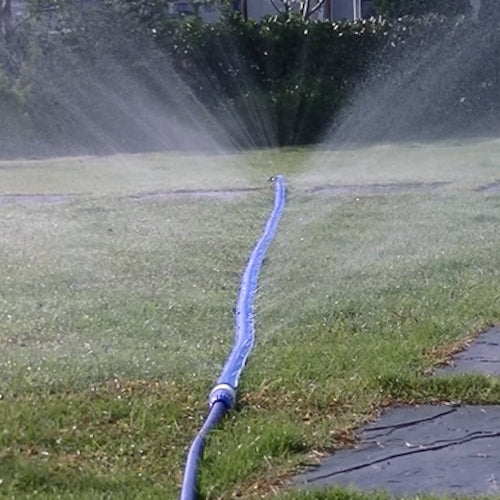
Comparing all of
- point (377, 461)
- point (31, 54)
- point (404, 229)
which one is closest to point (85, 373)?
point (377, 461)

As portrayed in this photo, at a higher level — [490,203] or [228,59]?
[228,59]

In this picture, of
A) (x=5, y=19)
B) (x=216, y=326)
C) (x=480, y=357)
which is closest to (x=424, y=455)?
(x=480, y=357)

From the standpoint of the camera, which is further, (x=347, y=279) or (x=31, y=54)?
(x=31, y=54)

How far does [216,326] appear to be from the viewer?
612 centimetres

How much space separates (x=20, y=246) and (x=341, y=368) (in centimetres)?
388

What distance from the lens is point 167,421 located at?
464 cm

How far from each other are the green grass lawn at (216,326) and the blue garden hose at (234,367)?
0.05 meters

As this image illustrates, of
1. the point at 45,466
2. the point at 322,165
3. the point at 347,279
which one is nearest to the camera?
the point at 45,466

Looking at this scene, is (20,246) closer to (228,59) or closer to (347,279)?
(347,279)

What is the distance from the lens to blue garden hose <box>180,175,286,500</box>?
13.4 feet

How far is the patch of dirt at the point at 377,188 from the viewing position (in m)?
11.6

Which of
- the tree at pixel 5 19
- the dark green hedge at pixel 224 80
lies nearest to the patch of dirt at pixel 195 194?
the dark green hedge at pixel 224 80

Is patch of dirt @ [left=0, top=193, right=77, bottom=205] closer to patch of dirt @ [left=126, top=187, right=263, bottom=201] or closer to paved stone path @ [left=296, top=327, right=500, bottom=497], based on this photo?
patch of dirt @ [left=126, top=187, right=263, bottom=201]

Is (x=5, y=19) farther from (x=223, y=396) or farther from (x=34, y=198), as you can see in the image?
(x=223, y=396)
